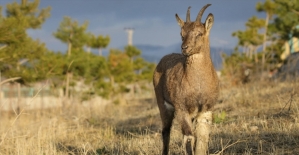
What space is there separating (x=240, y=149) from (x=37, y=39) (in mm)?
15827

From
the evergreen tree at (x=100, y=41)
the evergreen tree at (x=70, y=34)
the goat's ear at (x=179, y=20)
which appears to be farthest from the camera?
the evergreen tree at (x=100, y=41)

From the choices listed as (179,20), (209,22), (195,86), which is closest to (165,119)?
(195,86)

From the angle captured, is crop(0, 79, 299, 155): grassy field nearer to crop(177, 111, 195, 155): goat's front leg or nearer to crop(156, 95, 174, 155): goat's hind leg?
crop(156, 95, 174, 155): goat's hind leg

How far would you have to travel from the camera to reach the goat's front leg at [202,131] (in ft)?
19.7

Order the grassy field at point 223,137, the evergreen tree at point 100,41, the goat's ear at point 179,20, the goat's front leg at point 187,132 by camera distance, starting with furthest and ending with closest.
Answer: the evergreen tree at point 100,41, the grassy field at point 223,137, the goat's ear at point 179,20, the goat's front leg at point 187,132

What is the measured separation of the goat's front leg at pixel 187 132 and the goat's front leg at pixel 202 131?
18 cm

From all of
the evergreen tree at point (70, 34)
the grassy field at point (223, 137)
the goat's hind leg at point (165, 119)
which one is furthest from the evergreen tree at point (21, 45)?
the goat's hind leg at point (165, 119)

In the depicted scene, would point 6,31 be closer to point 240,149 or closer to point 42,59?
point 42,59

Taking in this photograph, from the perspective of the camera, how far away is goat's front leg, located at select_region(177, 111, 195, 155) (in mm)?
5801

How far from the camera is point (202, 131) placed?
238 inches

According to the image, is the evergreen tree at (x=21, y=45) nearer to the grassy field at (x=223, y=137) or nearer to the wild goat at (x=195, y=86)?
the grassy field at (x=223, y=137)

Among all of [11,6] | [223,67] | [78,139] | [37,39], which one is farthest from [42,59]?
[78,139]

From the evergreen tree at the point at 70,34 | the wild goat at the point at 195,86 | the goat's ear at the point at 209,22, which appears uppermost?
the evergreen tree at the point at 70,34

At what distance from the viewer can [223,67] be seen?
61.4 feet
